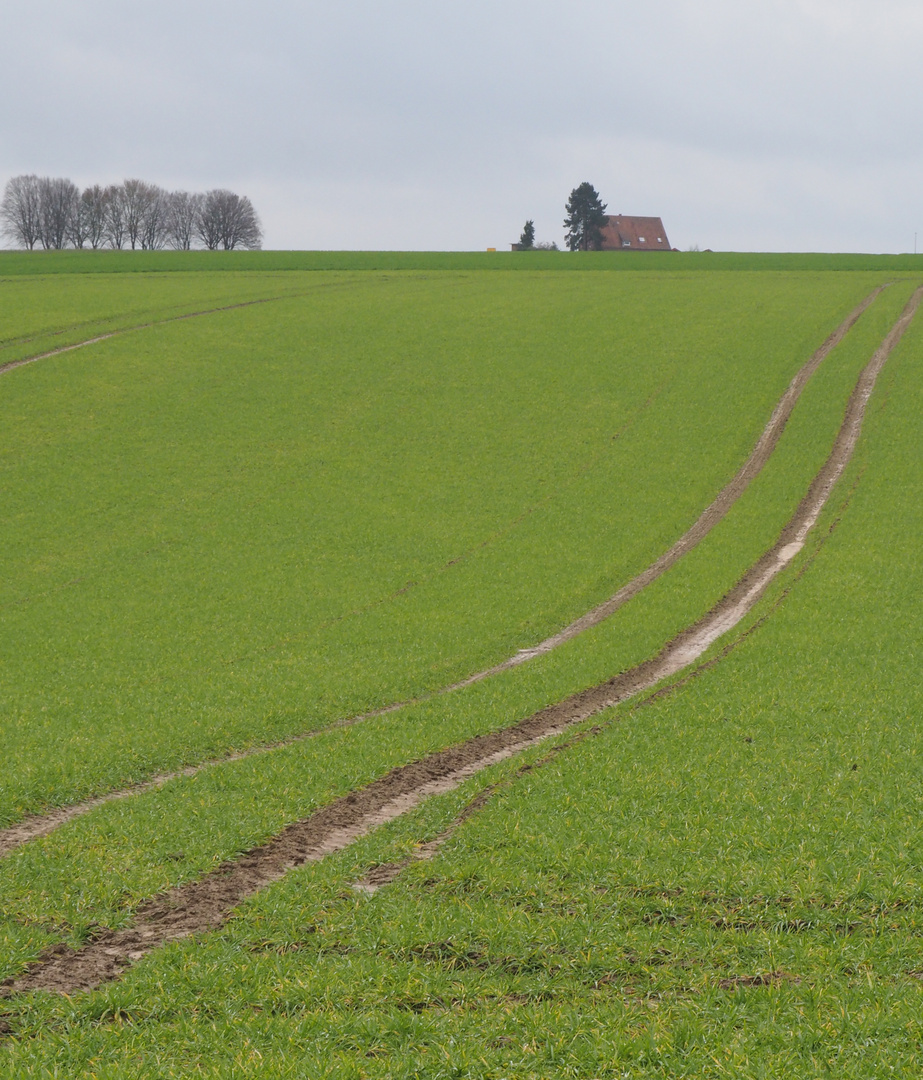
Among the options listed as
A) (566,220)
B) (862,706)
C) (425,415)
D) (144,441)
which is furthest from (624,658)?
(566,220)

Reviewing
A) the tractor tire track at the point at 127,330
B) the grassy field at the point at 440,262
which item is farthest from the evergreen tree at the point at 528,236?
the tractor tire track at the point at 127,330

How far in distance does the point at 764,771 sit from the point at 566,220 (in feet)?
416

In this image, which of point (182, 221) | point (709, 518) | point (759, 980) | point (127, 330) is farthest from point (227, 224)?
point (759, 980)

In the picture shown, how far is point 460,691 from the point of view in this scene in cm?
1888

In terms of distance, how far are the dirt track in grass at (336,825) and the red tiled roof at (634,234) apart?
381ft

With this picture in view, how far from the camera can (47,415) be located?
1634 inches

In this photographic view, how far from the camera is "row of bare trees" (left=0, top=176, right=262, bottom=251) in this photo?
142875 millimetres

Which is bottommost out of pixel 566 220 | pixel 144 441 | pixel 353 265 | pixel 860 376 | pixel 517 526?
pixel 517 526

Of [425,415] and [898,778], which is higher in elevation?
[425,415]

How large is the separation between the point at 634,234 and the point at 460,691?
127 metres

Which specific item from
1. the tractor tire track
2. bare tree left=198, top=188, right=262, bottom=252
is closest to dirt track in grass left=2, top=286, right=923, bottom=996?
the tractor tire track

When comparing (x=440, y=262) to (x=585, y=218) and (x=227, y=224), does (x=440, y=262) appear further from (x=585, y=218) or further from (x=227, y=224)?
(x=227, y=224)

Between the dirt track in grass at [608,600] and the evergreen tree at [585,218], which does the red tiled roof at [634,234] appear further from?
the dirt track in grass at [608,600]

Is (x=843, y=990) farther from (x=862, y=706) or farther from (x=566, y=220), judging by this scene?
(x=566, y=220)
